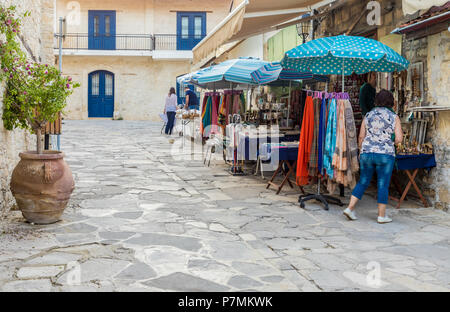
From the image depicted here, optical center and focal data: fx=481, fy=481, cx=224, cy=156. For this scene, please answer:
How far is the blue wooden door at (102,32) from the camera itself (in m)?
26.4

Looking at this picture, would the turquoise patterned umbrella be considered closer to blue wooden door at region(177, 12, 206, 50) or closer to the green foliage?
the green foliage

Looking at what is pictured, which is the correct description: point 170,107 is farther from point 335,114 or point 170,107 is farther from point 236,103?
point 335,114

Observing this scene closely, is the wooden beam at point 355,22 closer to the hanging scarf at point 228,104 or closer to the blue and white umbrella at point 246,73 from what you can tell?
the blue and white umbrella at point 246,73

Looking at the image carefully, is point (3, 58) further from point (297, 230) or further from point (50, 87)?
point (297, 230)

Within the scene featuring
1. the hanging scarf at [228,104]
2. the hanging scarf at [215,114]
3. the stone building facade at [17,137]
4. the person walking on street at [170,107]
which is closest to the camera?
the stone building facade at [17,137]

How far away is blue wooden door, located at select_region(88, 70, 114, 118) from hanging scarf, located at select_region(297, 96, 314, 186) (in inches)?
865

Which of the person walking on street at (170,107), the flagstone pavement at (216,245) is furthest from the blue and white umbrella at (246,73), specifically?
the person walking on street at (170,107)

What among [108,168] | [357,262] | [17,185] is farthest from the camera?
[108,168]

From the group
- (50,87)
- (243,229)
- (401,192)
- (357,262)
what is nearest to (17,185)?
(50,87)

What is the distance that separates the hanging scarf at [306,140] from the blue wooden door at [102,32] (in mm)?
22066

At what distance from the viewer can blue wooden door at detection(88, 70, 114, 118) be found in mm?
26719

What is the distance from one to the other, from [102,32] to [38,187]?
23238 mm

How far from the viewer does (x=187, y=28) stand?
26.8 m

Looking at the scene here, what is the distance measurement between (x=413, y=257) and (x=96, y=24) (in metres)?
25.2
